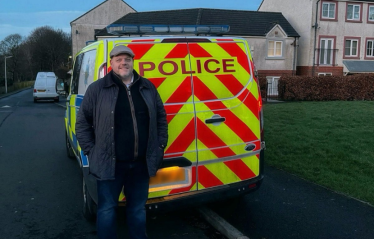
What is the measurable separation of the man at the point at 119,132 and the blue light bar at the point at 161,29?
124 cm

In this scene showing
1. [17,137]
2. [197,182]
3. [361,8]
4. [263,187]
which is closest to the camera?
[197,182]

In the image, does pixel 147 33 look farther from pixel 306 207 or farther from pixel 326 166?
pixel 326 166

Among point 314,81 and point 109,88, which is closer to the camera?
point 109,88

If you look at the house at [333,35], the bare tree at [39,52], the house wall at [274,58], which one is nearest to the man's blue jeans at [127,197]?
the house wall at [274,58]

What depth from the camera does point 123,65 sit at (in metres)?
3.30

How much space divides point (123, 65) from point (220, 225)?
81.7 inches

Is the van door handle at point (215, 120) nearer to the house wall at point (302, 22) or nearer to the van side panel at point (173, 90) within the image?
the van side panel at point (173, 90)

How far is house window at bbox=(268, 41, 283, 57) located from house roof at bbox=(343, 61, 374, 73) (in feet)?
21.2

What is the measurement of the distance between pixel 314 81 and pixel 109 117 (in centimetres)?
2208

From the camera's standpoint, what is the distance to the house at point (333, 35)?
112ft

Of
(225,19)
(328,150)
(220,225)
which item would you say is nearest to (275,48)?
(225,19)

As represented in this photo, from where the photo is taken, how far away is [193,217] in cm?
479

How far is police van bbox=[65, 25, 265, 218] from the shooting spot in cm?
390

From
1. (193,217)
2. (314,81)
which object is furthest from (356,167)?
(314,81)
